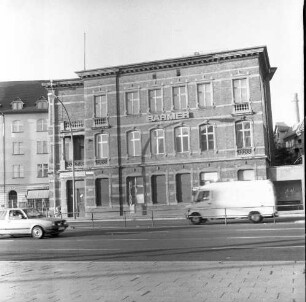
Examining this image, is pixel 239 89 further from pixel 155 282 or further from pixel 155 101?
pixel 155 282

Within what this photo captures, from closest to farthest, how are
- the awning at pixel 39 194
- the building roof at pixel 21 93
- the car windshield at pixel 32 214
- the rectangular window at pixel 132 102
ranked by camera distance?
the rectangular window at pixel 132 102
the building roof at pixel 21 93
the car windshield at pixel 32 214
the awning at pixel 39 194

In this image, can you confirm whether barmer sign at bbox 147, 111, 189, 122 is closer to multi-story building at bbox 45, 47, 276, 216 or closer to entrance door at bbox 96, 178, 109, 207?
multi-story building at bbox 45, 47, 276, 216

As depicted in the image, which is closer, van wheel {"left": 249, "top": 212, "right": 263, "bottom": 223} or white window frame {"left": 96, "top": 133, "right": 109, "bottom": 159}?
white window frame {"left": 96, "top": 133, "right": 109, "bottom": 159}

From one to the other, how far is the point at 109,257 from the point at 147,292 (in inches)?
146

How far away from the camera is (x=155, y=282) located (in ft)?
16.8

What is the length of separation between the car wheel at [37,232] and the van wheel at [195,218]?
5538 mm

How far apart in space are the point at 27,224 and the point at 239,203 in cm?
783

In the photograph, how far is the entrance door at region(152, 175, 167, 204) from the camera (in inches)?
366

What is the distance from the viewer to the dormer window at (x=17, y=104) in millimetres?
11361

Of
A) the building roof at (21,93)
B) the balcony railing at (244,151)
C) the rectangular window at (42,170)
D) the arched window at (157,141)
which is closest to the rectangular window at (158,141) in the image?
the arched window at (157,141)

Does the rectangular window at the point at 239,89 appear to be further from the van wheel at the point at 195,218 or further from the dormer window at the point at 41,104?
the dormer window at the point at 41,104

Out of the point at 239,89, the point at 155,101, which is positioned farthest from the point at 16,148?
the point at 239,89

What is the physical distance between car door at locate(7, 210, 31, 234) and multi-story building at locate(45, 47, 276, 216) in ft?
10.7

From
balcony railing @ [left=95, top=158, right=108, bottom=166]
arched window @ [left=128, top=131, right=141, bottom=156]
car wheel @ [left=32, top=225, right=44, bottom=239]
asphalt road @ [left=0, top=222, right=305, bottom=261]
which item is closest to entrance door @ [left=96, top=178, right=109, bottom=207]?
balcony railing @ [left=95, top=158, right=108, bottom=166]
